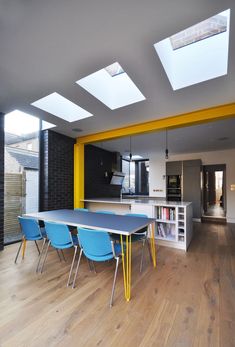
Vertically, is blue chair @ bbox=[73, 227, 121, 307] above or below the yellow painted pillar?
below

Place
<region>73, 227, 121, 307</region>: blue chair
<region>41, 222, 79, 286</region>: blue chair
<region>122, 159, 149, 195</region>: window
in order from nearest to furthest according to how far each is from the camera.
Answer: <region>73, 227, 121, 307</region>: blue chair
<region>41, 222, 79, 286</region>: blue chair
<region>122, 159, 149, 195</region>: window

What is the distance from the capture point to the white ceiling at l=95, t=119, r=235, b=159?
158 inches

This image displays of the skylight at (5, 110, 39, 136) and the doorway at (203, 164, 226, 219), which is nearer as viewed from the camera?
the skylight at (5, 110, 39, 136)

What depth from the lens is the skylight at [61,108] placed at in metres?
3.14

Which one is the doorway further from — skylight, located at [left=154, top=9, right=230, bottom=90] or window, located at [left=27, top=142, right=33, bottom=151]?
window, located at [left=27, top=142, right=33, bottom=151]

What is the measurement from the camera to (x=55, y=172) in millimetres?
4363

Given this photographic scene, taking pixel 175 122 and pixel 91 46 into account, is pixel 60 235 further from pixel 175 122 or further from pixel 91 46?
pixel 175 122

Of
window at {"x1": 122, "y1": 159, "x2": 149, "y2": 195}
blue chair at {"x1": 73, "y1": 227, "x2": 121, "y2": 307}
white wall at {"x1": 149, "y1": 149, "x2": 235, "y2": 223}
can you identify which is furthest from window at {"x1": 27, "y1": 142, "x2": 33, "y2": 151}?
white wall at {"x1": 149, "y1": 149, "x2": 235, "y2": 223}

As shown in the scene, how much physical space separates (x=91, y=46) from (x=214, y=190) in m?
7.51

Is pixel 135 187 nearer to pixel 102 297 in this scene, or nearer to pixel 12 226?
pixel 12 226

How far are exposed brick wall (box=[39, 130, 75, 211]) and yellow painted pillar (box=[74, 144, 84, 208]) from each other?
0.14 m

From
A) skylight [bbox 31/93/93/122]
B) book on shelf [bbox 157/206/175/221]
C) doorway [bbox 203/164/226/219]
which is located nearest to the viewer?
skylight [bbox 31/93/93/122]

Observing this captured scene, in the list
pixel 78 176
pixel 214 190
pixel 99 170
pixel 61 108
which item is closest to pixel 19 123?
pixel 61 108

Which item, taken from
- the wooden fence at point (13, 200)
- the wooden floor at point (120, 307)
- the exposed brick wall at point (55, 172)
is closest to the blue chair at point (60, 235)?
the wooden floor at point (120, 307)
